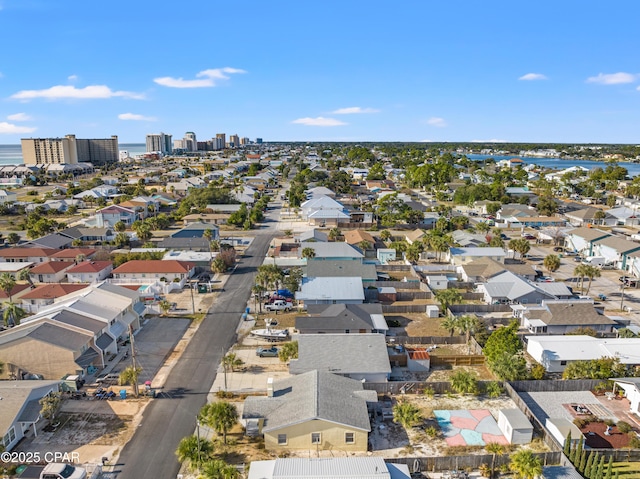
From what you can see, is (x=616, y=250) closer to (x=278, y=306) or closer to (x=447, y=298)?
(x=447, y=298)

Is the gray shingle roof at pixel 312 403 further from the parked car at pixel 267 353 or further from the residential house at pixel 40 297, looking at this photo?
the residential house at pixel 40 297

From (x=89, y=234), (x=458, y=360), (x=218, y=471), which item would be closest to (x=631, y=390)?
(x=458, y=360)

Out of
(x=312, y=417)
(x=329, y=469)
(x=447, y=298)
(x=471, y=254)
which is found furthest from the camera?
(x=471, y=254)

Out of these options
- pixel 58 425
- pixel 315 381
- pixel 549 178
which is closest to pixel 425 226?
pixel 315 381

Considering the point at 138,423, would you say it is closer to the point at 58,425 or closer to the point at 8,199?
the point at 58,425

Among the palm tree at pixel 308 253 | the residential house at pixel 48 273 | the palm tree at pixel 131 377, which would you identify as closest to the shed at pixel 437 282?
the palm tree at pixel 308 253

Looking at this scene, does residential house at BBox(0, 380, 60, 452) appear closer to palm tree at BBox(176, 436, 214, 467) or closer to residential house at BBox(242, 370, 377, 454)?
palm tree at BBox(176, 436, 214, 467)
